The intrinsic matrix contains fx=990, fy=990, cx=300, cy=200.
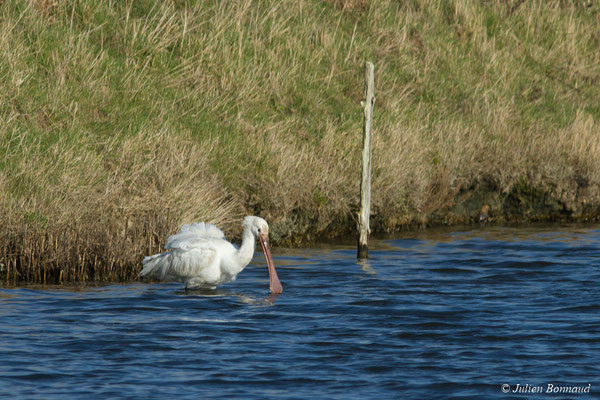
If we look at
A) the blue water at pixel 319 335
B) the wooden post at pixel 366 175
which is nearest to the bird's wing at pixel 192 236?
the blue water at pixel 319 335

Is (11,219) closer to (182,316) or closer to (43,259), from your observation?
(43,259)

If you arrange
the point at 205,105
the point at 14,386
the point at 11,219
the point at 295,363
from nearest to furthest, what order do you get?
1. the point at 14,386
2. the point at 295,363
3. the point at 11,219
4. the point at 205,105

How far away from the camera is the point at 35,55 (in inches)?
639

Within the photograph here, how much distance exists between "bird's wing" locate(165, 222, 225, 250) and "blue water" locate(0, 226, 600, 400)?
2.19ft

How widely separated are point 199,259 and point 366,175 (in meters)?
3.30

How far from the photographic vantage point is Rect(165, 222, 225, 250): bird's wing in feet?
36.6

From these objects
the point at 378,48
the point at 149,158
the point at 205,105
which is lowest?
the point at 149,158

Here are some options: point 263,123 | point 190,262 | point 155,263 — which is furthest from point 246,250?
point 263,123

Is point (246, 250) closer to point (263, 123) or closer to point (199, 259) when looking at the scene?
point (199, 259)

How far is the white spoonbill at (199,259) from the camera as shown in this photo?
11242 millimetres

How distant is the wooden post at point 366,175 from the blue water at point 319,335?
1.11 feet

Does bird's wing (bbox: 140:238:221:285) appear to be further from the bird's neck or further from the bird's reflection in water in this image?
the bird's reflection in water

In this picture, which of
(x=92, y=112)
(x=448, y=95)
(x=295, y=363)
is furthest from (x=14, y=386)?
(x=448, y=95)

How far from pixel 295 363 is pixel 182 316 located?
2139 millimetres
